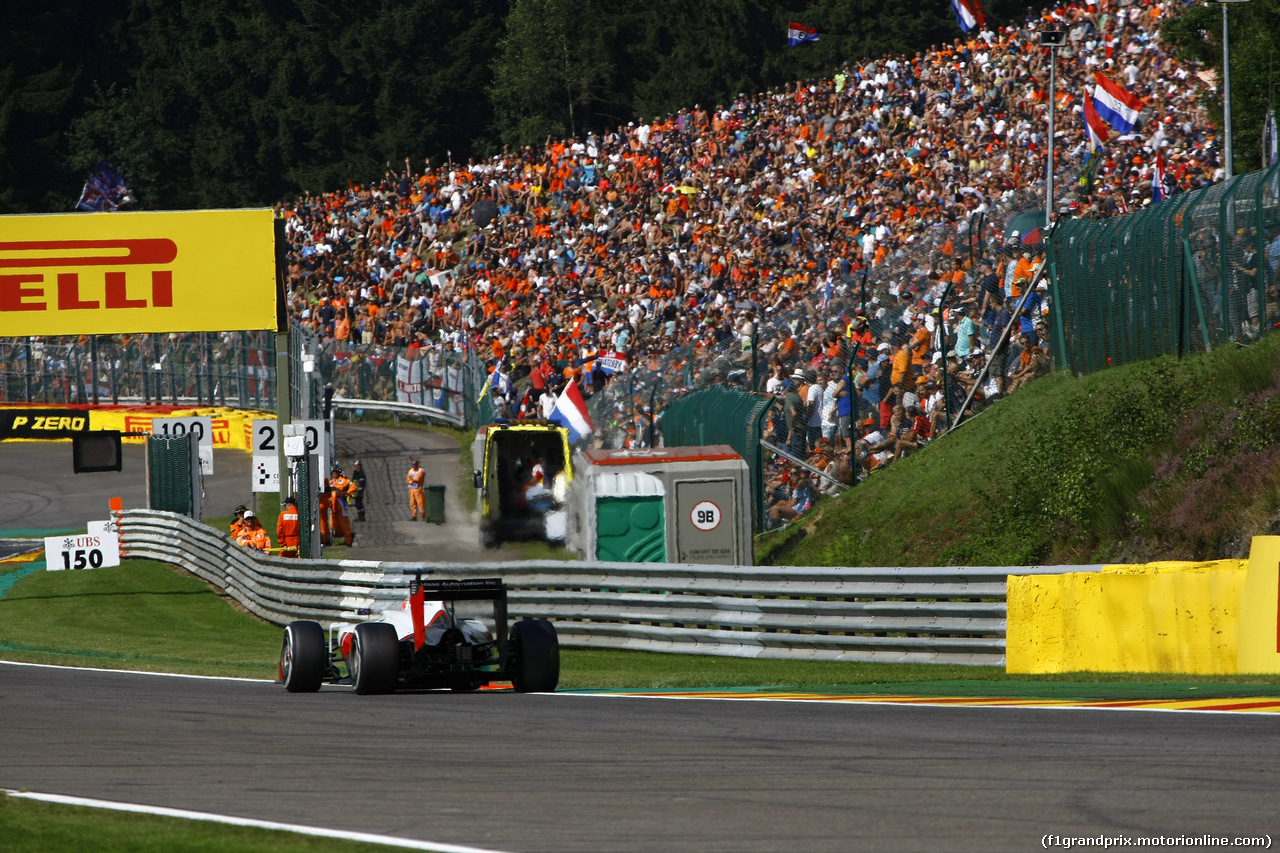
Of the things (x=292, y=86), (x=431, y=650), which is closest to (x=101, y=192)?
(x=292, y=86)

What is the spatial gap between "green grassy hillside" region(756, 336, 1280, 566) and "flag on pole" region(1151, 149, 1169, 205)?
18.9 feet

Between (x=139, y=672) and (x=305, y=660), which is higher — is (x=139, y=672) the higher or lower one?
the lower one

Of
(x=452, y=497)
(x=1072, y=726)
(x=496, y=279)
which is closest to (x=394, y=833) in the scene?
(x=1072, y=726)

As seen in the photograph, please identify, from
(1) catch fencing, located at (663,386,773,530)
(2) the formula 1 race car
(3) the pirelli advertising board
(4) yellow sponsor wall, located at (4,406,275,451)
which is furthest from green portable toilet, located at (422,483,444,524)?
(2) the formula 1 race car

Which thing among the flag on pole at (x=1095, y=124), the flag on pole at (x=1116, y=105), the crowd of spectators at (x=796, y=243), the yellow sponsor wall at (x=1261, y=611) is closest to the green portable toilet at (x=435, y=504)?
the crowd of spectators at (x=796, y=243)

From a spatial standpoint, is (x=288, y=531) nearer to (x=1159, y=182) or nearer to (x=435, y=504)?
(x=435, y=504)

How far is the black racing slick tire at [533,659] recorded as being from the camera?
11.5m

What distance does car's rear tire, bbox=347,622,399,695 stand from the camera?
36.4 ft

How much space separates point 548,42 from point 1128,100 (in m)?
55.7

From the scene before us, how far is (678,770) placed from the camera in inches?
290

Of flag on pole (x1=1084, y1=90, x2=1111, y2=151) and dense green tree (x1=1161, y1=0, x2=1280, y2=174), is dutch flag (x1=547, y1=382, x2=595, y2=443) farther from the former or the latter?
dense green tree (x1=1161, y1=0, x2=1280, y2=174)

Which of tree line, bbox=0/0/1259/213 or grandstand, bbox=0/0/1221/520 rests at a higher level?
tree line, bbox=0/0/1259/213

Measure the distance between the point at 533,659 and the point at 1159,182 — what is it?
55.8ft

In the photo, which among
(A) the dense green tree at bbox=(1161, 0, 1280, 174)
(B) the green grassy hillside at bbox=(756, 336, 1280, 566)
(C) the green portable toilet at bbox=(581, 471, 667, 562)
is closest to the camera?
(B) the green grassy hillside at bbox=(756, 336, 1280, 566)
